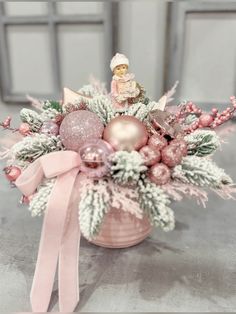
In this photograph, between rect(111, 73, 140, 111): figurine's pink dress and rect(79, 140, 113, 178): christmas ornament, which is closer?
rect(79, 140, 113, 178): christmas ornament

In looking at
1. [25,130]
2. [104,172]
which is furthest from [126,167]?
[25,130]

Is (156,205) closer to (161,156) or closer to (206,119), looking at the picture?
(161,156)

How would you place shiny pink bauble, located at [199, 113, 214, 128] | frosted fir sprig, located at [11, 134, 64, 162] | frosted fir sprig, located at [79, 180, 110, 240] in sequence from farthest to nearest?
shiny pink bauble, located at [199, 113, 214, 128] → frosted fir sprig, located at [11, 134, 64, 162] → frosted fir sprig, located at [79, 180, 110, 240]

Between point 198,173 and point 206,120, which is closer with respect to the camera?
point 198,173

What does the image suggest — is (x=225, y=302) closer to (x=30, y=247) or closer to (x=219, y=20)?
(x=30, y=247)

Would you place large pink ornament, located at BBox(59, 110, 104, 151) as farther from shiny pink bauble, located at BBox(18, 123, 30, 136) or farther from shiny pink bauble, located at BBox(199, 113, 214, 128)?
shiny pink bauble, located at BBox(199, 113, 214, 128)

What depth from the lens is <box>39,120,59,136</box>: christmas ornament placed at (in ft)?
1.98

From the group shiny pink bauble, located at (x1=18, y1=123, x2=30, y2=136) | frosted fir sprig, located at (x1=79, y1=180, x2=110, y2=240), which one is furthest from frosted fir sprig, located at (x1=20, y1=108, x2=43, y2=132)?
frosted fir sprig, located at (x1=79, y1=180, x2=110, y2=240)

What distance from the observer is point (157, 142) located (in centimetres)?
55

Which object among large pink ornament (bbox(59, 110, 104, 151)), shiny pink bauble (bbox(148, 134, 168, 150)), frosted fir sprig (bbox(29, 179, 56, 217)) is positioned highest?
large pink ornament (bbox(59, 110, 104, 151))

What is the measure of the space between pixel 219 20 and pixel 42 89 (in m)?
0.61

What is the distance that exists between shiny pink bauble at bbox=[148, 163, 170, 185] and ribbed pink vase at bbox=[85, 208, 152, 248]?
0.28 ft

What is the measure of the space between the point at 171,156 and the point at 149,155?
0.12 ft

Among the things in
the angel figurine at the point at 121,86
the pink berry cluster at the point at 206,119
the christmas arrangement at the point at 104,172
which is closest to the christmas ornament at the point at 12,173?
the christmas arrangement at the point at 104,172
